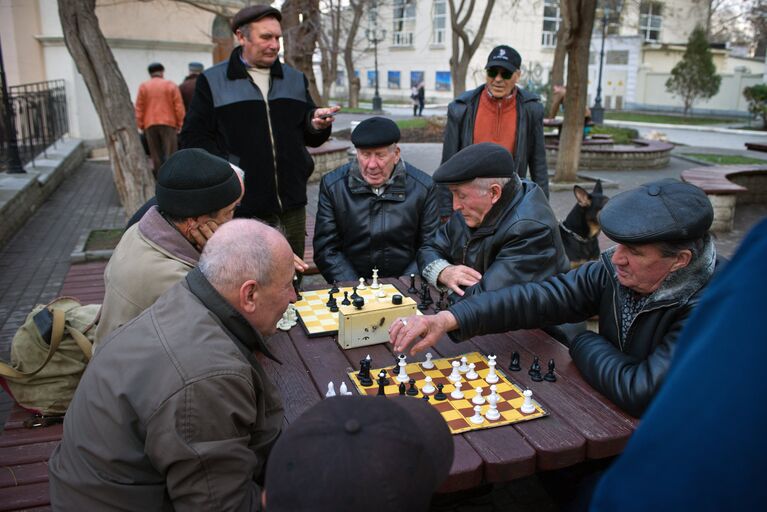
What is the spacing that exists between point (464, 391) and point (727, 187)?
7.17m

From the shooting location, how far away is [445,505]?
2.80 metres

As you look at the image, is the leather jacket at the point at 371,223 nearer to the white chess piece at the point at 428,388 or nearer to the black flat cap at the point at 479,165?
the black flat cap at the point at 479,165

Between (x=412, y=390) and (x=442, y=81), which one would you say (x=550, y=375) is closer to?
(x=412, y=390)

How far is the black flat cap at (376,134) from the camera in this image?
3.89 metres

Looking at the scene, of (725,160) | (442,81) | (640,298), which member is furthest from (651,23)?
(640,298)

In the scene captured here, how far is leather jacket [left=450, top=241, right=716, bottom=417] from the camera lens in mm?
2129

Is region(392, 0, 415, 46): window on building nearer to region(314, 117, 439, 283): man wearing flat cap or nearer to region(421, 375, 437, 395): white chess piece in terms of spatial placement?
region(314, 117, 439, 283): man wearing flat cap

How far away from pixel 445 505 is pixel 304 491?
6.38 ft

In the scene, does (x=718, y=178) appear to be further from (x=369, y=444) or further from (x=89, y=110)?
(x=89, y=110)

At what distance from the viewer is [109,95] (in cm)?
661

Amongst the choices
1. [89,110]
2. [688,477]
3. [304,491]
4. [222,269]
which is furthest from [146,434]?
[89,110]

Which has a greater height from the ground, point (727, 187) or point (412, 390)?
point (412, 390)

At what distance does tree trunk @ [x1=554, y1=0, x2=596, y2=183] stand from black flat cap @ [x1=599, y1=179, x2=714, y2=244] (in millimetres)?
8198

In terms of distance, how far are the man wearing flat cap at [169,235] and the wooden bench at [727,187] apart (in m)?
5.61
